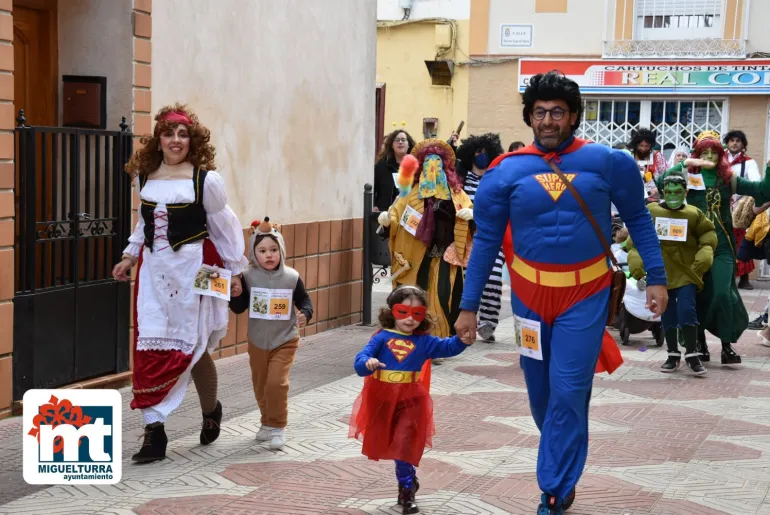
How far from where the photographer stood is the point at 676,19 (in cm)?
2036

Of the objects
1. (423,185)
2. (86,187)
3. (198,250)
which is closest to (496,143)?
(423,185)

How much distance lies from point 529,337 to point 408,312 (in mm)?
599

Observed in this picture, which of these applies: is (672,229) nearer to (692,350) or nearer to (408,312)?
(692,350)

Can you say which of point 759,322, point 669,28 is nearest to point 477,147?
point 759,322

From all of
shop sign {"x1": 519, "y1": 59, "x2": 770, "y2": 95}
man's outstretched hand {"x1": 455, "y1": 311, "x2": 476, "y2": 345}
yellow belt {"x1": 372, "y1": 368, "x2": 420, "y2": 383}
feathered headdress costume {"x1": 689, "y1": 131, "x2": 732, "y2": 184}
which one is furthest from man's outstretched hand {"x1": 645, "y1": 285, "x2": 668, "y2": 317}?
shop sign {"x1": 519, "y1": 59, "x2": 770, "y2": 95}

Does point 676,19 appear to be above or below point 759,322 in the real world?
above

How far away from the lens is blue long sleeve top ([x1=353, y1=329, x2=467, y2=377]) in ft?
18.8

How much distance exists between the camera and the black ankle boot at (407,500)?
564 cm

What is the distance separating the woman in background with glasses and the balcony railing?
823cm

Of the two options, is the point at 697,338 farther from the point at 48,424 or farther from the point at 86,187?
the point at 48,424

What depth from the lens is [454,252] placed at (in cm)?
985

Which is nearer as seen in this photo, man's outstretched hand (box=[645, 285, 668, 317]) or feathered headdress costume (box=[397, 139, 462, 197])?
man's outstretched hand (box=[645, 285, 668, 317])

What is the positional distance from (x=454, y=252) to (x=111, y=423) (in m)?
4.20

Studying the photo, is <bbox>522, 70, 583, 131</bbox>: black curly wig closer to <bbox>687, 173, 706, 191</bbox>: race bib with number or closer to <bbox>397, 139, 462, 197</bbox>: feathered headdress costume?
<bbox>397, 139, 462, 197</bbox>: feathered headdress costume
